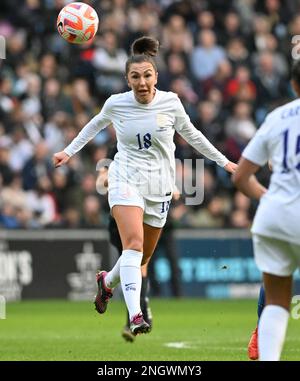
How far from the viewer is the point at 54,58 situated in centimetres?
2152

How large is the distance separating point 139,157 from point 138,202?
1.35ft

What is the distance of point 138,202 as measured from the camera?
9.93 m

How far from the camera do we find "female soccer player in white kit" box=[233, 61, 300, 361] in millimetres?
6684

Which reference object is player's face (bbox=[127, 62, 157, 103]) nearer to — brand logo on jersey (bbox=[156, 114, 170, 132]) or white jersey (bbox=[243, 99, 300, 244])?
brand logo on jersey (bbox=[156, 114, 170, 132])

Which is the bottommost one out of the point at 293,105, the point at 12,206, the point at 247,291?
the point at 247,291

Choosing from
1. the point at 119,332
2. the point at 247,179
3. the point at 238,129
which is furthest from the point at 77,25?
the point at 238,129

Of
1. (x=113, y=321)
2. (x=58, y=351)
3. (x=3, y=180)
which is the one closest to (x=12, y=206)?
(x=3, y=180)

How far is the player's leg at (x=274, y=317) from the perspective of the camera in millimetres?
6738

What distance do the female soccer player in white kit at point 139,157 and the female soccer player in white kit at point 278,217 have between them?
2975 millimetres

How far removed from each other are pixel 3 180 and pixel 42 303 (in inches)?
99.9

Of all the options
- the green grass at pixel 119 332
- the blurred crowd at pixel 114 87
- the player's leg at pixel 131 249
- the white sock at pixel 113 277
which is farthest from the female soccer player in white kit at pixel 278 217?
the blurred crowd at pixel 114 87

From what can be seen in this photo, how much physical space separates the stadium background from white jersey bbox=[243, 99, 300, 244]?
9295mm

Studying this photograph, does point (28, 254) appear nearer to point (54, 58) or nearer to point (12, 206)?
point (12, 206)

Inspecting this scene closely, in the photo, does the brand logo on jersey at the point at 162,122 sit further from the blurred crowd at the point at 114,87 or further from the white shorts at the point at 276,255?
the blurred crowd at the point at 114,87
